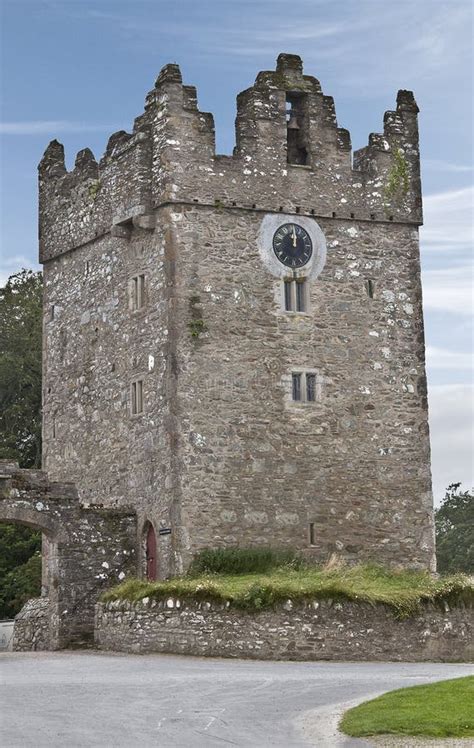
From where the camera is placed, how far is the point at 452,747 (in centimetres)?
1702

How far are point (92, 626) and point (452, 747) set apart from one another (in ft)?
57.2

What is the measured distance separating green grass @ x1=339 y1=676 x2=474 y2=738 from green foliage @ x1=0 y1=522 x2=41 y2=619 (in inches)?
1092

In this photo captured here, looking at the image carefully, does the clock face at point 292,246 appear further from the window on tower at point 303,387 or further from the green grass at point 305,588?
the green grass at point 305,588

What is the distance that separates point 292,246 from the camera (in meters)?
35.6

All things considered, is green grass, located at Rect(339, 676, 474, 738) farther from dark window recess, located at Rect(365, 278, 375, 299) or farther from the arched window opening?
dark window recess, located at Rect(365, 278, 375, 299)

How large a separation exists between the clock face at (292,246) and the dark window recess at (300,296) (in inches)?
18.2

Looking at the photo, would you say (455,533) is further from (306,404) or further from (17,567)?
(306,404)

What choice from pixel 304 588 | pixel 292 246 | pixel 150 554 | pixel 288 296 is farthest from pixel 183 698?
pixel 292 246

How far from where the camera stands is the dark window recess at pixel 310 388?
35188 mm

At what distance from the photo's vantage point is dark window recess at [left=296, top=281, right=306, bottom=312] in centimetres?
3553

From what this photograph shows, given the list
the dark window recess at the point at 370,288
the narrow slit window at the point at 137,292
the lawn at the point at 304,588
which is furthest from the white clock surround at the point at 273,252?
the lawn at the point at 304,588

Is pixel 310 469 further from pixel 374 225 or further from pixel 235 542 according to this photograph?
pixel 374 225

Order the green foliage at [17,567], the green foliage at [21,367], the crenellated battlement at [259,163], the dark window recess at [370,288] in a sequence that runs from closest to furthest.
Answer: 1. the crenellated battlement at [259,163]
2. the dark window recess at [370,288]
3. the green foliage at [17,567]
4. the green foliage at [21,367]

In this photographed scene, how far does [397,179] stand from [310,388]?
19.9 feet
